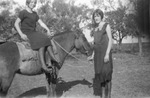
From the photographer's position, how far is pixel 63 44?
6578 mm

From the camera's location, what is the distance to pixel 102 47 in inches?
194

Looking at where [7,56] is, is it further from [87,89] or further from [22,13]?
[87,89]

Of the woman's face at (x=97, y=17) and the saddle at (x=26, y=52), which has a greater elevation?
the woman's face at (x=97, y=17)

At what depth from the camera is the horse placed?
484cm

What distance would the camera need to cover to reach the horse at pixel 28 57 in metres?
4.84

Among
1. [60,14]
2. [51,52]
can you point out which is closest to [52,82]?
[51,52]

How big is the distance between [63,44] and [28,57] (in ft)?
5.29

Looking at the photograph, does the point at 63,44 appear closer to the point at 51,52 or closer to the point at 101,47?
the point at 51,52

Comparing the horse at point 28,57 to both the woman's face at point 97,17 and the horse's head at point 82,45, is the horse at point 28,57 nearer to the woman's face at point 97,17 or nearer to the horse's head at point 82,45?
the horse's head at point 82,45

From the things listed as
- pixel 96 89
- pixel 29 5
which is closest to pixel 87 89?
pixel 96 89

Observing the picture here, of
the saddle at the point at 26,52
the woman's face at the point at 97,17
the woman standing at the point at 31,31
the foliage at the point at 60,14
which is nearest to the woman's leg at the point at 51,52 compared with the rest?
the woman standing at the point at 31,31

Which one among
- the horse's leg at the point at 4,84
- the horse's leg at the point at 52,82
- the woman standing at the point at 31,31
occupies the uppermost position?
the woman standing at the point at 31,31

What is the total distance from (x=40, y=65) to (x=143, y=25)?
14.3 feet

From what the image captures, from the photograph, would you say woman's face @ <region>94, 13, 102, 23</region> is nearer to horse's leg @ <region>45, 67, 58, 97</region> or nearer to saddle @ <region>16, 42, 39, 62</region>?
saddle @ <region>16, 42, 39, 62</region>
